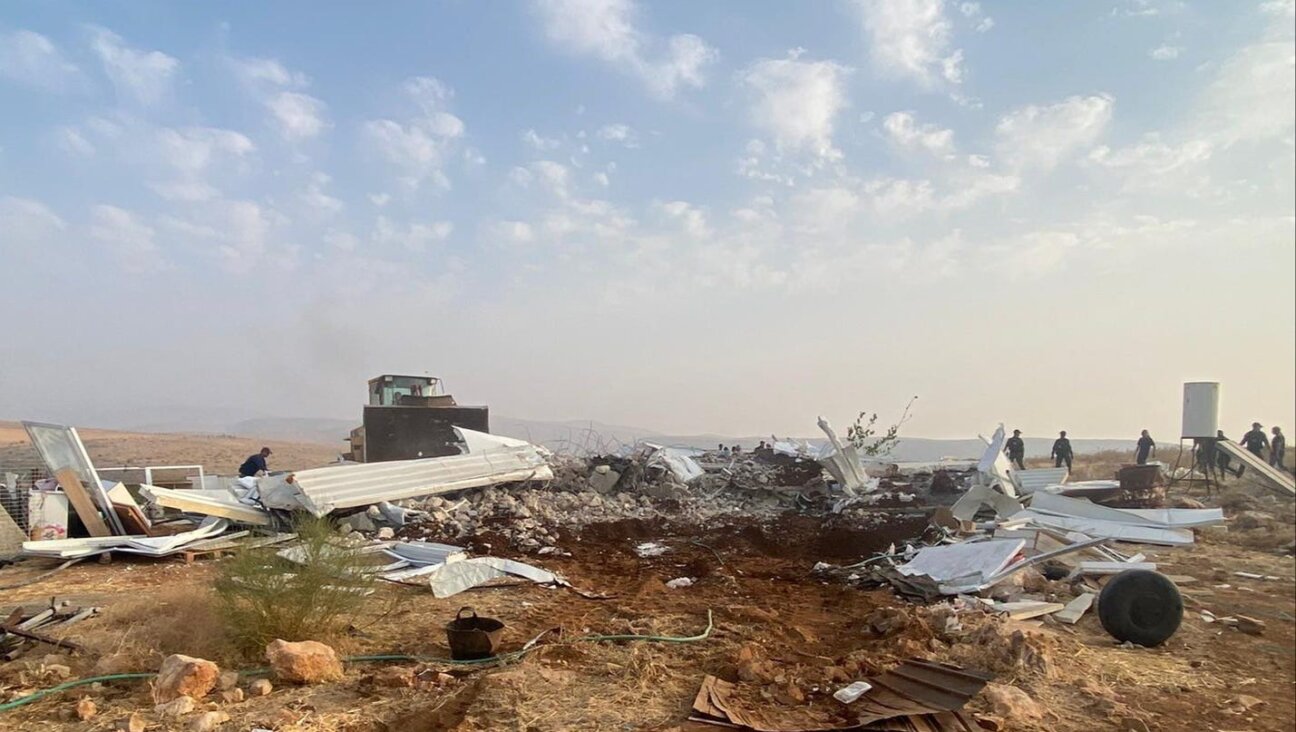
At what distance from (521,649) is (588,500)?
A: 768cm

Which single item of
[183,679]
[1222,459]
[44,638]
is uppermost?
[1222,459]

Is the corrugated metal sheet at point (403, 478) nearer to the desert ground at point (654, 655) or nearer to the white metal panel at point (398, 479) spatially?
the white metal panel at point (398, 479)

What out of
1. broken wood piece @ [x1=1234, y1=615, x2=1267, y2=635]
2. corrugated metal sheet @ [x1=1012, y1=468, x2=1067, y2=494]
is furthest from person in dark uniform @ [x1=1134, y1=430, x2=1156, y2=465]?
broken wood piece @ [x1=1234, y1=615, x2=1267, y2=635]

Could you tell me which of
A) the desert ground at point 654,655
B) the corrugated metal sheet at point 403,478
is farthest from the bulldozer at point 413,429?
the desert ground at point 654,655

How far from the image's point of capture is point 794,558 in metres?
9.52

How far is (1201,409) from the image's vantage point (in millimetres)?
16234

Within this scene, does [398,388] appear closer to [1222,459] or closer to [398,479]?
[398,479]

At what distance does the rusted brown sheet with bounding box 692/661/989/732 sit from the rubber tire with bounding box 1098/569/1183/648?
2.09 meters

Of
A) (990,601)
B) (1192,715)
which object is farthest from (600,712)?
(990,601)

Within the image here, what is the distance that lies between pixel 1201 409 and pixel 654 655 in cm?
1633

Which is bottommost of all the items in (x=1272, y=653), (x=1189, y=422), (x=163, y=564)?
(x=163, y=564)

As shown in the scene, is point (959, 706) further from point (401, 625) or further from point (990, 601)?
point (401, 625)

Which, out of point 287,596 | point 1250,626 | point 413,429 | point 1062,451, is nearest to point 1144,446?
point 1062,451

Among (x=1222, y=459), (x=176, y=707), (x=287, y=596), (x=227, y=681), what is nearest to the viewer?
(x=176, y=707)
